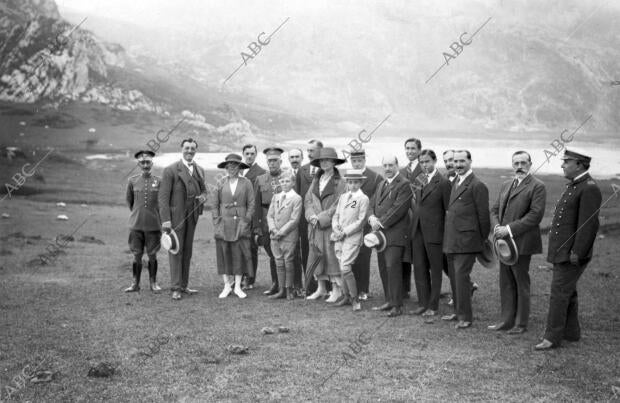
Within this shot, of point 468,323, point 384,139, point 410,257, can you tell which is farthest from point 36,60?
point 468,323

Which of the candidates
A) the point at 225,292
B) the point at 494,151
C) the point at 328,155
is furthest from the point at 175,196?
the point at 494,151

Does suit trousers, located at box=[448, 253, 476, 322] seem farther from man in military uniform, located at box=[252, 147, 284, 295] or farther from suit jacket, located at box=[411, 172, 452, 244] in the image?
man in military uniform, located at box=[252, 147, 284, 295]

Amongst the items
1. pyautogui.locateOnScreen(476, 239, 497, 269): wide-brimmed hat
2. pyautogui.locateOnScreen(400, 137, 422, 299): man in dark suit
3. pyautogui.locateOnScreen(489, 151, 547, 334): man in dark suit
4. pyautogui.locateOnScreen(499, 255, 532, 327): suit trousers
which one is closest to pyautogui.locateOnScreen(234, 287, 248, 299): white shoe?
pyautogui.locateOnScreen(400, 137, 422, 299): man in dark suit

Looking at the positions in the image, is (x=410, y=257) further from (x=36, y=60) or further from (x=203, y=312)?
(x=36, y=60)

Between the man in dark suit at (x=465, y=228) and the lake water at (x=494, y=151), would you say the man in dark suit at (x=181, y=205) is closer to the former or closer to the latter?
the man in dark suit at (x=465, y=228)

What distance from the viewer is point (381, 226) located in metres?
8.08

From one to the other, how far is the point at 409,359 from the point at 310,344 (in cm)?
119

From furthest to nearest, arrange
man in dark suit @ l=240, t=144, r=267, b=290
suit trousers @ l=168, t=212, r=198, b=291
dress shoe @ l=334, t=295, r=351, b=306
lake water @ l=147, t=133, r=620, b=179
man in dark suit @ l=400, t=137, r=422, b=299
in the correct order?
lake water @ l=147, t=133, r=620, b=179, man in dark suit @ l=240, t=144, r=267, b=290, suit trousers @ l=168, t=212, r=198, b=291, man in dark suit @ l=400, t=137, r=422, b=299, dress shoe @ l=334, t=295, r=351, b=306

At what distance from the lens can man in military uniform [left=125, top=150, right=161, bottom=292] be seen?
9469 mm

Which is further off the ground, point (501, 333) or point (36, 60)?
point (36, 60)

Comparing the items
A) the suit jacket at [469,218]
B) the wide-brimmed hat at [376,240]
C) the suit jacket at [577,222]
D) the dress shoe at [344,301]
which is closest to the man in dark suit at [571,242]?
the suit jacket at [577,222]

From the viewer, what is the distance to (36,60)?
70.2 ft

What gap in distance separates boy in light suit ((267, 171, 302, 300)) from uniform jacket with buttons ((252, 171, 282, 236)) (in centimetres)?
46

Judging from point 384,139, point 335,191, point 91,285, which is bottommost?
point 91,285
